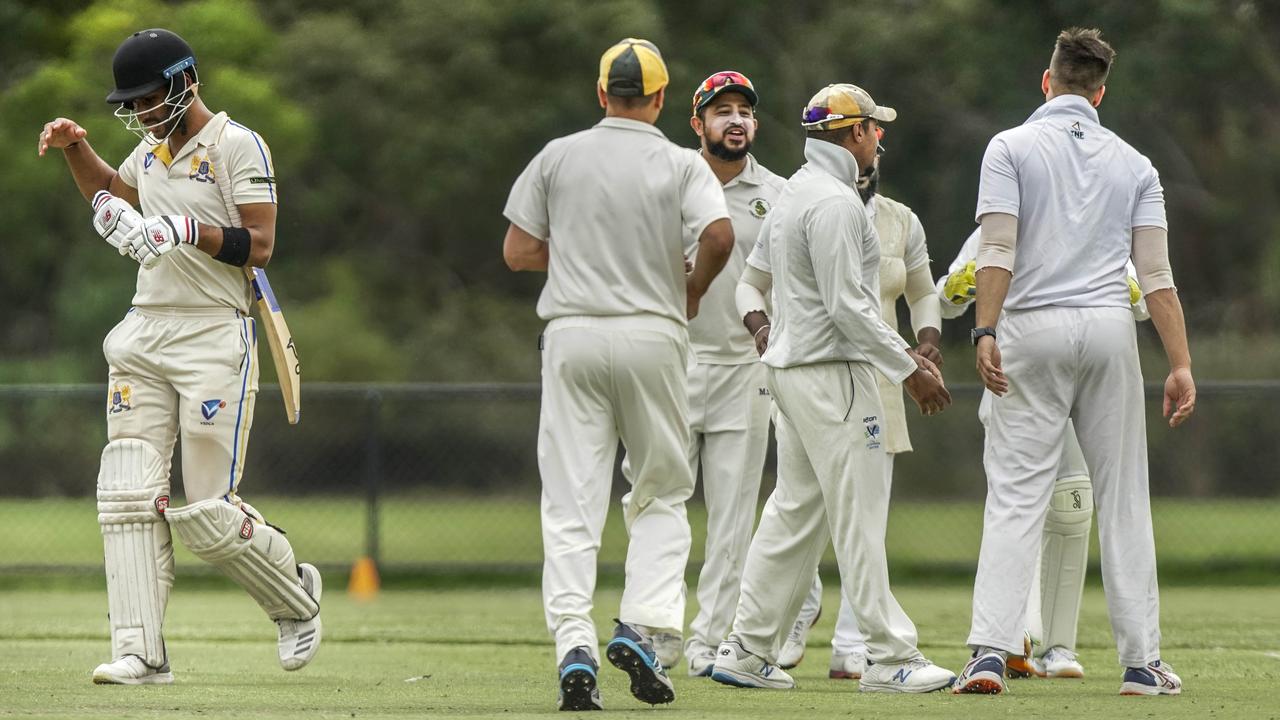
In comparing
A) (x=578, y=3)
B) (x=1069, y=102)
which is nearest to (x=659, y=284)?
(x=1069, y=102)

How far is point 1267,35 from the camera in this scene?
2545 cm

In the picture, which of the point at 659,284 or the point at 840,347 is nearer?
the point at 659,284

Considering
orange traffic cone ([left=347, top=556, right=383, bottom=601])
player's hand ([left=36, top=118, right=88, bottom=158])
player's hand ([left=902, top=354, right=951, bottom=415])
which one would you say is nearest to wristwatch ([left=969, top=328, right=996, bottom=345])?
player's hand ([left=902, top=354, right=951, bottom=415])

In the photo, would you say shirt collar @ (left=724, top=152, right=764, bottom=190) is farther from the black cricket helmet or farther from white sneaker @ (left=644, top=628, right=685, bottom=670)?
the black cricket helmet

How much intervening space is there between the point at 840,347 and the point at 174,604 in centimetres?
763

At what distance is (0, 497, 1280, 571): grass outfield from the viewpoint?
15773mm

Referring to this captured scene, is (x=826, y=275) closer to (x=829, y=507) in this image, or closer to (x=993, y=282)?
(x=993, y=282)

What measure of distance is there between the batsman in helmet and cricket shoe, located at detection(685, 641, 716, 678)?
1.63 metres

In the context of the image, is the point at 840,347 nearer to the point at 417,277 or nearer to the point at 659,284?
the point at 659,284

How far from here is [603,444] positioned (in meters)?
6.44

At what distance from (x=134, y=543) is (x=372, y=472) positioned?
772cm

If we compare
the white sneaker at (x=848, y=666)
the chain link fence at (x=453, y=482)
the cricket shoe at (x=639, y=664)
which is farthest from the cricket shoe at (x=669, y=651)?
the chain link fence at (x=453, y=482)

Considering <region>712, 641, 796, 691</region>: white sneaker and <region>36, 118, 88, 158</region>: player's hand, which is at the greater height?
<region>36, 118, 88, 158</region>: player's hand

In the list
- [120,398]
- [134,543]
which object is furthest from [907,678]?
[120,398]
